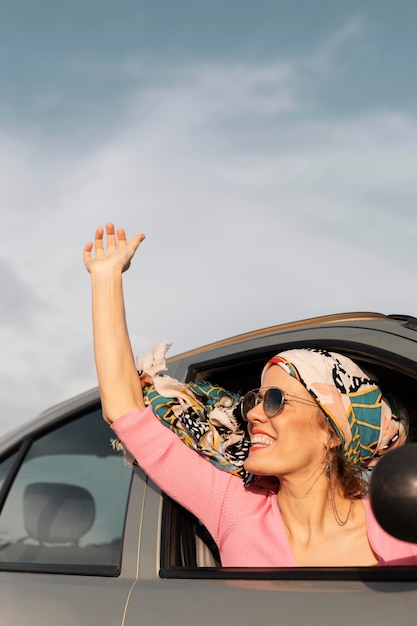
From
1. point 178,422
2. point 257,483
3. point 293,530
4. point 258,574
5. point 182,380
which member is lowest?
point 258,574

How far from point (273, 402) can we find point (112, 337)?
0.59m

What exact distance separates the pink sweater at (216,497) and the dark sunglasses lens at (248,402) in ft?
0.65

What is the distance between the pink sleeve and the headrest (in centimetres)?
57

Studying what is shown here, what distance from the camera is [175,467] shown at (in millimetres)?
2572

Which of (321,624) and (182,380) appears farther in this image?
(182,380)

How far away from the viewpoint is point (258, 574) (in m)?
2.08

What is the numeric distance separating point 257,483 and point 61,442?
880mm

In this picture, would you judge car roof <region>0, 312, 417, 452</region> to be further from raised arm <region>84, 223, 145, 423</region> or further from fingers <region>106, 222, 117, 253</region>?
fingers <region>106, 222, 117, 253</region>

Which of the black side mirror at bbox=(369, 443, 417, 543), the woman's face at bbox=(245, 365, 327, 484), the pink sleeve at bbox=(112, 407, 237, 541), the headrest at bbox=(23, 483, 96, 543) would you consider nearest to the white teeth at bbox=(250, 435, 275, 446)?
the woman's face at bbox=(245, 365, 327, 484)

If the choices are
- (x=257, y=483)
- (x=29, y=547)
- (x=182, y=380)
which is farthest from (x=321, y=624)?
(x=29, y=547)

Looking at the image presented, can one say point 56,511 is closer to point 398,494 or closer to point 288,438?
point 288,438

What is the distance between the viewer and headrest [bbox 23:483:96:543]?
3070 millimetres

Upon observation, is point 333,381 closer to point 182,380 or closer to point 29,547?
point 182,380

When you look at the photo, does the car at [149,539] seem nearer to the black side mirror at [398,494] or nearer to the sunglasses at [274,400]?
the black side mirror at [398,494]
